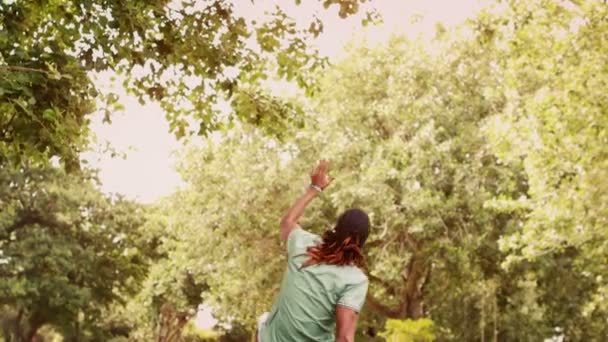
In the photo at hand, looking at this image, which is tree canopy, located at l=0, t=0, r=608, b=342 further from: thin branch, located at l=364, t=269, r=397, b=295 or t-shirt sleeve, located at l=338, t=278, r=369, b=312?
t-shirt sleeve, located at l=338, t=278, r=369, b=312

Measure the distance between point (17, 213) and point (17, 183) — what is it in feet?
5.07

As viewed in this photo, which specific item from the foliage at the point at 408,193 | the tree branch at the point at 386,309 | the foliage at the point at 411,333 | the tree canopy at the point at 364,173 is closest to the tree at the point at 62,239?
the tree canopy at the point at 364,173

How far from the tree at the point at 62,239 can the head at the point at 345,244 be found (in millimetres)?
29833

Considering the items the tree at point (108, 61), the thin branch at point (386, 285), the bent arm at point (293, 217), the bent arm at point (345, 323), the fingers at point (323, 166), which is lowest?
the bent arm at point (345, 323)

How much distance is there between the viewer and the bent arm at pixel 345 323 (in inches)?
146

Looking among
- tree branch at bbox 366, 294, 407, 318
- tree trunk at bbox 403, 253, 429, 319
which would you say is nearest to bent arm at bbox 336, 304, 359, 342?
tree trunk at bbox 403, 253, 429, 319

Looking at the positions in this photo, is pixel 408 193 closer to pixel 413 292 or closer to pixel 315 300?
pixel 413 292

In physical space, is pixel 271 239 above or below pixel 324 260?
above

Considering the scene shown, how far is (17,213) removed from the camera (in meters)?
34.6

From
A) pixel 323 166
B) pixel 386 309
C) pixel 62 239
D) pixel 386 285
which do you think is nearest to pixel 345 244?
pixel 323 166

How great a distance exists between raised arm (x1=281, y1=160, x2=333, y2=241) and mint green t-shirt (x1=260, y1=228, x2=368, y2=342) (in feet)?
0.85

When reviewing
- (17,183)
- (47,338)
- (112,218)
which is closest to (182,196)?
(112,218)

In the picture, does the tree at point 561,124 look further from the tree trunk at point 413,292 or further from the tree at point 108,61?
the tree trunk at point 413,292

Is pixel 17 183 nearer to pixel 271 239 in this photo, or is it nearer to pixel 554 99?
pixel 271 239
